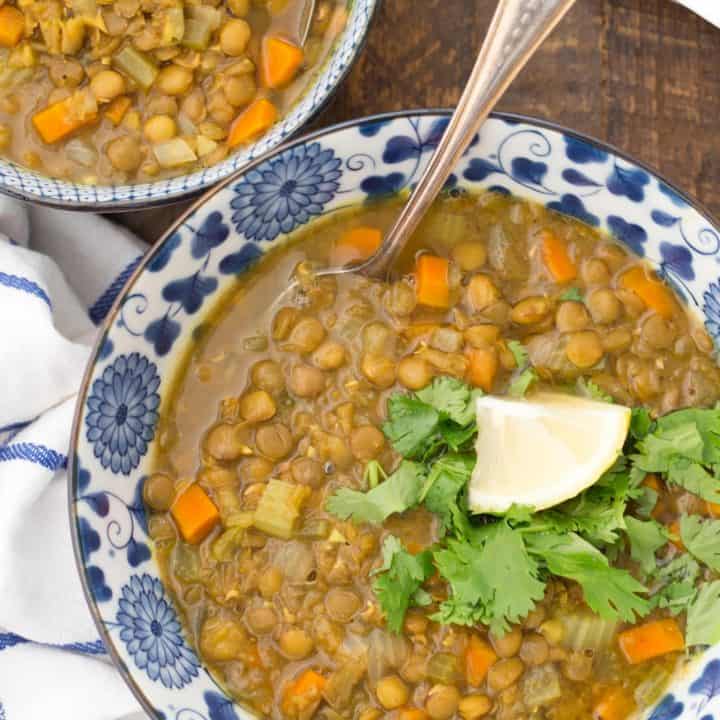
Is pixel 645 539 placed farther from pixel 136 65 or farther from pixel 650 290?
pixel 136 65

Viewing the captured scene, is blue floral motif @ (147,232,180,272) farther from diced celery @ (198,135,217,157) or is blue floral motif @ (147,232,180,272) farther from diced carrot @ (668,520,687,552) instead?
diced carrot @ (668,520,687,552)

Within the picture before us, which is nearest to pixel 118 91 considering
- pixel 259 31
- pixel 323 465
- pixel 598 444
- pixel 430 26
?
pixel 259 31

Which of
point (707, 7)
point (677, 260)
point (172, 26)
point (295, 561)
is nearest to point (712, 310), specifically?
point (677, 260)

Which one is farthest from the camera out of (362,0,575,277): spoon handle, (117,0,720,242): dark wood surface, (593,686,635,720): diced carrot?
(117,0,720,242): dark wood surface

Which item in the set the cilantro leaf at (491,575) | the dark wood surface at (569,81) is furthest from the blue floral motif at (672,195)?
the cilantro leaf at (491,575)

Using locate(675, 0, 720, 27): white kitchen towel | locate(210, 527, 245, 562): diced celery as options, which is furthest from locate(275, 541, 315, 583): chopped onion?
locate(675, 0, 720, 27): white kitchen towel

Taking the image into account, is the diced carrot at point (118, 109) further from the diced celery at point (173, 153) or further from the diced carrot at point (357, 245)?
the diced carrot at point (357, 245)

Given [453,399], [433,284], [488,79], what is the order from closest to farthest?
[488,79] → [453,399] → [433,284]
